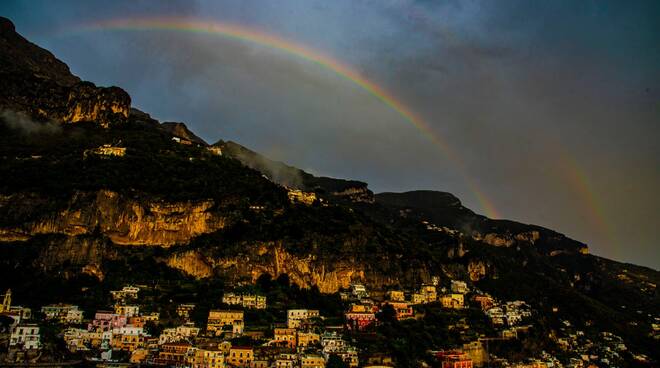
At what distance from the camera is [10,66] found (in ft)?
506

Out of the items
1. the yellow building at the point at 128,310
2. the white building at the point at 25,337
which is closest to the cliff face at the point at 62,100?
the yellow building at the point at 128,310

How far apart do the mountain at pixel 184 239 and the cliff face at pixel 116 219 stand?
154 mm

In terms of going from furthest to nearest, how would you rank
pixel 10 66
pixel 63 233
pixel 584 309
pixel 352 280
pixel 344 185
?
pixel 344 185, pixel 10 66, pixel 584 309, pixel 352 280, pixel 63 233

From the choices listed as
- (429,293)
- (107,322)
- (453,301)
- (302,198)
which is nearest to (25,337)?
(107,322)

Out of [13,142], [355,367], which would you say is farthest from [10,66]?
[355,367]

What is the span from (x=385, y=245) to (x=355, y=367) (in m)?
36.5

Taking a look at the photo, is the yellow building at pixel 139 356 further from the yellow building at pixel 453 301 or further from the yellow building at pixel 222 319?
the yellow building at pixel 453 301

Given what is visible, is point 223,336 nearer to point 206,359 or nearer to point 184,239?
point 206,359

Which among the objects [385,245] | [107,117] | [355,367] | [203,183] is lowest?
[355,367]

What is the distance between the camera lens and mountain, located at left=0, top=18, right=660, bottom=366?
80.5 m

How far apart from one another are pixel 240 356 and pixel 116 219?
32388 millimetres

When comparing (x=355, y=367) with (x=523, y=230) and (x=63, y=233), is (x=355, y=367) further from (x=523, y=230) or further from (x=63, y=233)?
(x=523, y=230)

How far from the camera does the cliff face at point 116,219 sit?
275 feet

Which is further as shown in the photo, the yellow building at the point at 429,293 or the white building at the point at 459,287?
the white building at the point at 459,287
